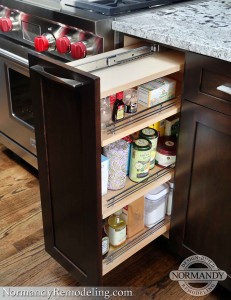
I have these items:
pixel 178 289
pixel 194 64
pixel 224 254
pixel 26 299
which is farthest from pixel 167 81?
pixel 26 299

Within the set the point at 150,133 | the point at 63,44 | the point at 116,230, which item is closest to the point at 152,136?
the point at 150,133

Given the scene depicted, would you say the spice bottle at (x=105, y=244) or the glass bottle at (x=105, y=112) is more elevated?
the glass bottle at (x=105, y=112)

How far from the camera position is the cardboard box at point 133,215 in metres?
1.40

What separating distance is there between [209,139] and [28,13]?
2.86ft

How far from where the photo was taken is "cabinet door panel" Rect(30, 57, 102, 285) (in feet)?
3.38

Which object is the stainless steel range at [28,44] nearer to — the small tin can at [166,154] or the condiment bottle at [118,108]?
the condiment bottle at [118,108]

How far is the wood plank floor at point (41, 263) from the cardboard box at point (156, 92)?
63 centimetres

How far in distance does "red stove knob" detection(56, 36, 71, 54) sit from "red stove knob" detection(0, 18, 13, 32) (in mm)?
358

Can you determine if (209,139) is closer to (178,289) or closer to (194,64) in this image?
(194,64)

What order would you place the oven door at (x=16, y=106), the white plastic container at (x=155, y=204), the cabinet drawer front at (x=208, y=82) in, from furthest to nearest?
the oven door at (x=16, y=106) < the white plastic container at (x=155, y=204) < the cabinet drawer front at (x=208, y=82)

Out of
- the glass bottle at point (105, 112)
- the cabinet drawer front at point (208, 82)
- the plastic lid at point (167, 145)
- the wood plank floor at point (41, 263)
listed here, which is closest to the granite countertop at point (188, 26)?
the cabinet drawer front at point (208, 82)

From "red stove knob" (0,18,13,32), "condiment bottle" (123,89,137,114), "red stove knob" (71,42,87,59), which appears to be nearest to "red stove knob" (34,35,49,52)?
"red stove knob" (71,42,87,59)

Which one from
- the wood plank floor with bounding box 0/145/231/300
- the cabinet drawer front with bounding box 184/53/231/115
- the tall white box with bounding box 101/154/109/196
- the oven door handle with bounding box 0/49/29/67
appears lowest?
the wood plank floor with bounding box 0/145/231/300

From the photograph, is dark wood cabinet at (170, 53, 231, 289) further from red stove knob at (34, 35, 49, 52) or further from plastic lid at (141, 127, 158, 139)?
red stove knob at (34, 35, 49, 52)
